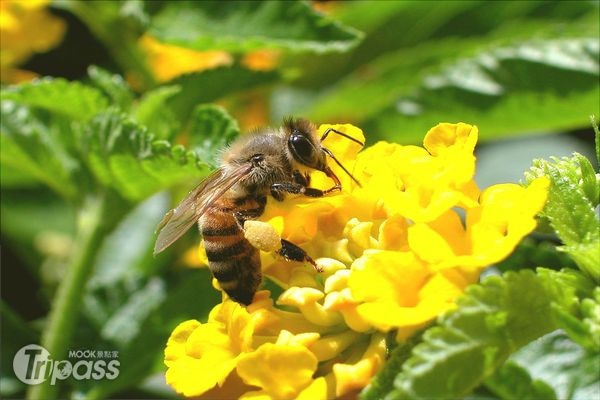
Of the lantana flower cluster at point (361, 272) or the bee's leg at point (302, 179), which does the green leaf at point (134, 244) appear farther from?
the lantana flower cluster at point (361, 272)

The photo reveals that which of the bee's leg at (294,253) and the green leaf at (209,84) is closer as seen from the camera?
the bee's leg at (294,253)

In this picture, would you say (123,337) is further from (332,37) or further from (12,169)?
(332,37)

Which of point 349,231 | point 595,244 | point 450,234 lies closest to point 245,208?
point 349,231

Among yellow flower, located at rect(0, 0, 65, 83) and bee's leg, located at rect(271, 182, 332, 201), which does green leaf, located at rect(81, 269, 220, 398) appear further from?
yellow flower, located at rect(0, 0, 65, 83)

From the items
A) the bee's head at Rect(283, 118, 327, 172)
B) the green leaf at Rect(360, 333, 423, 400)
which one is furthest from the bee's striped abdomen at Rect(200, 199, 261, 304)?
the green leaf at Rect(360, 333, 423, 400)

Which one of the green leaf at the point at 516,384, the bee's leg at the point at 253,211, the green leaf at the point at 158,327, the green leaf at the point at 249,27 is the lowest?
the green leaf at the point at 158,327

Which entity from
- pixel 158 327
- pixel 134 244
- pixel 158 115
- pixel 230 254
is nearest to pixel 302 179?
pixel 230 254

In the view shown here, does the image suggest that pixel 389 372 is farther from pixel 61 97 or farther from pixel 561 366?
pixel 61 97

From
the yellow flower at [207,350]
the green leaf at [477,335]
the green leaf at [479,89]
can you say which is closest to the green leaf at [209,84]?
the green leaf at [479,89]
